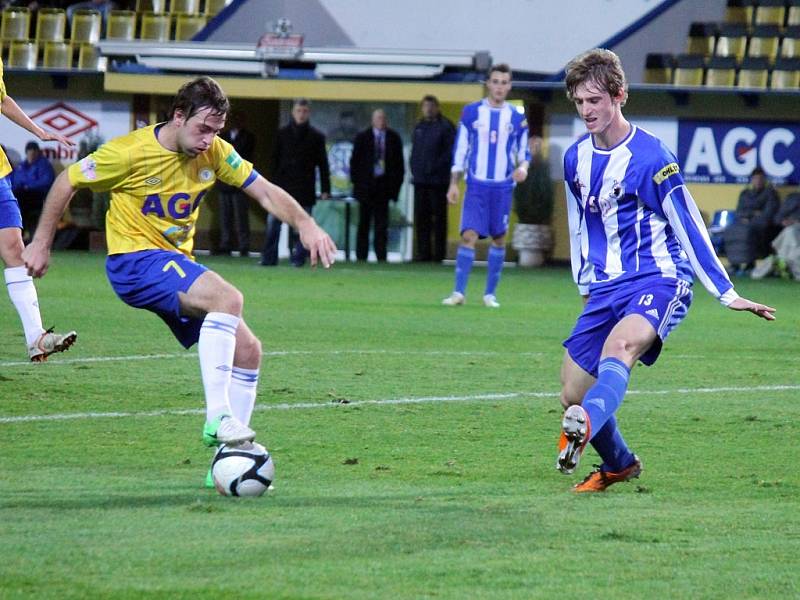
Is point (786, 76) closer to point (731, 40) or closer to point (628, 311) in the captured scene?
point (731, 40)

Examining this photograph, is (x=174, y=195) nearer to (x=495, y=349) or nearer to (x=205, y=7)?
(x=495, y=349)

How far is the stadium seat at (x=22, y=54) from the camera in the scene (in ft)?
90.7

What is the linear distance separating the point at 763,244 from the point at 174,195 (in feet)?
57.7

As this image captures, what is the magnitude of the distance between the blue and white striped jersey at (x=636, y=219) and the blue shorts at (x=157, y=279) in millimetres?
1592

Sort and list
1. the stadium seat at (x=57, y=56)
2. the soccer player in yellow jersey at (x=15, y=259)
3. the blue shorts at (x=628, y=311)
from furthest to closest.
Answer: the stadium seat at (x=57, y=56) < the soccer player in yellow jersey at (x=15, y=259) < the blue shorts at (x=628, y=311)

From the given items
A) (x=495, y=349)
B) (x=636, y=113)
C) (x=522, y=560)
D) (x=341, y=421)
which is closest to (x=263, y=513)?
(x=522, y=560)

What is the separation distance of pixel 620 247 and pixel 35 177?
68.2ft

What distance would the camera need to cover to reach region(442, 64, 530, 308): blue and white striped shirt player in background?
51.8ft

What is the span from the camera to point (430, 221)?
25031mm

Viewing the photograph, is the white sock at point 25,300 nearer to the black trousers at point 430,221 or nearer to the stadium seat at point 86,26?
the black trousers at point 430,221

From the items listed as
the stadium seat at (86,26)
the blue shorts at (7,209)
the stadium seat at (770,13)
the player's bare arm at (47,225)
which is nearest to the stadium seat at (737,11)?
the stadium seat at (770,13)

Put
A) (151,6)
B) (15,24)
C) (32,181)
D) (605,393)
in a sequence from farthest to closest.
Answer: (151,6) → (15,24) → (32,181) → (605,393)

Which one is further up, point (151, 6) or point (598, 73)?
point (598, 73)

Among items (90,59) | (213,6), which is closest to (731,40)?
(213,6)
